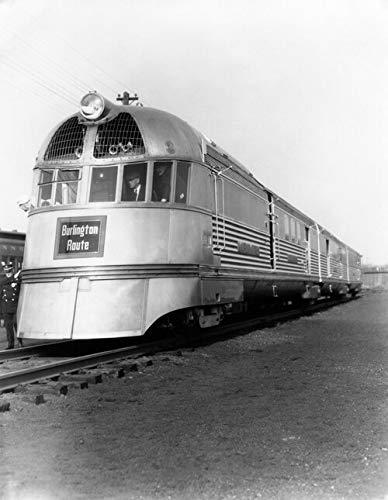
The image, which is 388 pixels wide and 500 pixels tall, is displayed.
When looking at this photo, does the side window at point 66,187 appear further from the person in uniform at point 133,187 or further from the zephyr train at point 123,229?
the person in uniform at point 133,187

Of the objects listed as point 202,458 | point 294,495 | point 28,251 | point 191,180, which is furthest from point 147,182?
point 294,495

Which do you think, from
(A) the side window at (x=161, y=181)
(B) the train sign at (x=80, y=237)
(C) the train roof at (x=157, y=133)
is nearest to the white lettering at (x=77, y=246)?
(B) the train sign at (x=80, y=237)

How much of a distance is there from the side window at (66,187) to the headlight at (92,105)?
0.84 m

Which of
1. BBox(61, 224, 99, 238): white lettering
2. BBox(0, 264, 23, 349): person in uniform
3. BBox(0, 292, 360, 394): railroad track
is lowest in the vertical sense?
BBox(0, 292, 360, 394): railroad track

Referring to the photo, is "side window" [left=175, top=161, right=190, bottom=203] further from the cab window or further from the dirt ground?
the dirt ground

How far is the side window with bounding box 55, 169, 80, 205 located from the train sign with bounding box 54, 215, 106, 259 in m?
0.41

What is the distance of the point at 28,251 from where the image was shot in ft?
25.0

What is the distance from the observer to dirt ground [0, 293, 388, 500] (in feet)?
9.23

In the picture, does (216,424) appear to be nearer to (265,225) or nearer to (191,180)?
(191,180)

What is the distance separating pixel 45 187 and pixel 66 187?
44 centimetres

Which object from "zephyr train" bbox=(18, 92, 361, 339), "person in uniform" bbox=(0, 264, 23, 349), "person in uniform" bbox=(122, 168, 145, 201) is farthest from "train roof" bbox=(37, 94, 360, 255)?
"person in uniform" bbox=(0, 264, 23, 349)

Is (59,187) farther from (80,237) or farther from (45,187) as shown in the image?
(80,237)

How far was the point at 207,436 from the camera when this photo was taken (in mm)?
3639

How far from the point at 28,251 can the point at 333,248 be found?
55.7 ft
